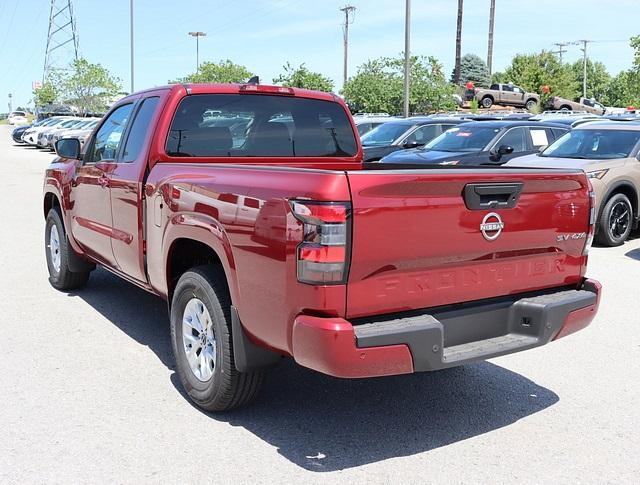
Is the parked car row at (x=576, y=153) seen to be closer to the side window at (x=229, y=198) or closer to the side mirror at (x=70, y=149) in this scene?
the side mirror at (x=70, y=149)

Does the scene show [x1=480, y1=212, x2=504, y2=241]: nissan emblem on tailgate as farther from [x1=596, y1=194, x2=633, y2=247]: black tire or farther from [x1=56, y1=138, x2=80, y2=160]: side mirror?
[x1=596, y1=194, x2=633, y2=247]: black tire

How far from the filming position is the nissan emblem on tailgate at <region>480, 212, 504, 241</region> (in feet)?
12.3

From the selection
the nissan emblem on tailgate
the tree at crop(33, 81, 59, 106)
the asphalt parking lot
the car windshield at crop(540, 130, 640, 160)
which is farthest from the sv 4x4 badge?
the tree at crop(33, 81, 59, 106)

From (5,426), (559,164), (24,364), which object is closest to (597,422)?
(5,426)

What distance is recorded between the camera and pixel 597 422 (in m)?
4.26

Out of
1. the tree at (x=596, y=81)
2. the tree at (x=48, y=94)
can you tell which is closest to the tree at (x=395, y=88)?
the tree at (x=48, y=94)

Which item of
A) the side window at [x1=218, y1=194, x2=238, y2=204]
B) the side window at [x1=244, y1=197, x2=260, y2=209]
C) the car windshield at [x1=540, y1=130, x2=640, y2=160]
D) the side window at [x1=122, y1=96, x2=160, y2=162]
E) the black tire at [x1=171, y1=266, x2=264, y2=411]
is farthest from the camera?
the car windshield at [x1=540, y1=130, x2=640, y2=160]

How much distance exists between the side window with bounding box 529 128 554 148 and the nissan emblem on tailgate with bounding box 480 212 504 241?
34.1ft

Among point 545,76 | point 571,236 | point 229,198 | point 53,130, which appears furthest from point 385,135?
point 545,76

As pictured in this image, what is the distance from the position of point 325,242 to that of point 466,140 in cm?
1082

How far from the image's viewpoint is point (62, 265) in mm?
7199

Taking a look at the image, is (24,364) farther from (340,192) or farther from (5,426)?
(340,192)

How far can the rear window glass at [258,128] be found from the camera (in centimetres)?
511

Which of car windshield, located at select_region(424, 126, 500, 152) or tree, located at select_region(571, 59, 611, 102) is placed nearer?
car windshield, located at select_region(424, 126, 500, 152)
